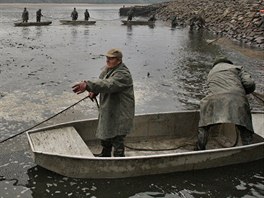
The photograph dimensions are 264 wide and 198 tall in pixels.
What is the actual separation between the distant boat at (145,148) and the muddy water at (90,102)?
251mm

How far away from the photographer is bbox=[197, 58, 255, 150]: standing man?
7820 millimetres

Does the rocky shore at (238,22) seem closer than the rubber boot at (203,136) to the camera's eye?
No

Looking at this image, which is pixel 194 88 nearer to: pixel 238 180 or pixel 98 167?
pixel 238 180

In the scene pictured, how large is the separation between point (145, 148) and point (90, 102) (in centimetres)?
450

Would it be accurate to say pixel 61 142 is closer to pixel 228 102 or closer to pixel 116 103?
pixel 116 103

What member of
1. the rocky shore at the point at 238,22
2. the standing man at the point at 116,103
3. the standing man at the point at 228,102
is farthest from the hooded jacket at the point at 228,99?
the rocky shore at the point at 238,22

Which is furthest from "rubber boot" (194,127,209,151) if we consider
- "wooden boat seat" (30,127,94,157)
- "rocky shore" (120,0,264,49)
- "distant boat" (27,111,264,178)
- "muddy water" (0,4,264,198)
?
"rocky shore" (120,0,264,49)

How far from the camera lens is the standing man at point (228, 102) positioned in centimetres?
782

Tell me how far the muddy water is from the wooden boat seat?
50cm

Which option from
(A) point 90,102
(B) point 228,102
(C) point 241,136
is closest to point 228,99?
(B) point 228,102

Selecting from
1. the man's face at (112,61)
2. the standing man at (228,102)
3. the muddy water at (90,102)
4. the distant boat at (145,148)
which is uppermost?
the man's face at (112,61)

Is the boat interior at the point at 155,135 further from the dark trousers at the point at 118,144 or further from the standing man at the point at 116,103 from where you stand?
the standing man at the point at 116,103

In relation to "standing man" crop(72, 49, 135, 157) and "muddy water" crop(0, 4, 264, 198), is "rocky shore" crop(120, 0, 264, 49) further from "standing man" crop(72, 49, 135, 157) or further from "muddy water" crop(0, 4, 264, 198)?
"standing man" crop(72, 49, 135, 157)

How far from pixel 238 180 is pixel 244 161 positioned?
0.56 meters
